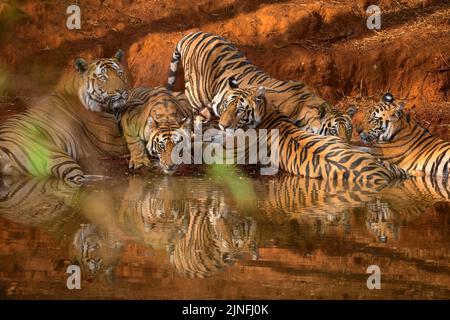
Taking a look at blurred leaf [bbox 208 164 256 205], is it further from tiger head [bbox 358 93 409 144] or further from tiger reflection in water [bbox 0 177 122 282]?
tiger head [bbox 358 93 409 144]

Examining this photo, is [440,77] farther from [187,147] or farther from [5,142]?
[5,142]

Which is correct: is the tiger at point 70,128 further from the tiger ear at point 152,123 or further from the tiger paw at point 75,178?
the tiger ear at point 152,123

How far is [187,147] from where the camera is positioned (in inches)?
428

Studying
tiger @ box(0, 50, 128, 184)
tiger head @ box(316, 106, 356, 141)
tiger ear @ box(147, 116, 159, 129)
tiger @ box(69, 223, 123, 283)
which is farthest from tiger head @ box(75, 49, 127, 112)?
tiger @ box(69, 223, 123, 283)

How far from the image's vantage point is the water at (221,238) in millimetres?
6664

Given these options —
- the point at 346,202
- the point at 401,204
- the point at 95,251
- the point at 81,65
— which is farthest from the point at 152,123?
the point at 95,251

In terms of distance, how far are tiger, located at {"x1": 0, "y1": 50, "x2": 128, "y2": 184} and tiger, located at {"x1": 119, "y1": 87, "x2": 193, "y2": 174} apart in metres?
0.24

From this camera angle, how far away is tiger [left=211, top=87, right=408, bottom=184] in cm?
1060

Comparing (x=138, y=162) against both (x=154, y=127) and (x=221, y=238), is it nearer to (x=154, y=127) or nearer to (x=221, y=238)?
(x=154, y=127)

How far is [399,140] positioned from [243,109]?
1.62 meters

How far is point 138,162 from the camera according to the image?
10891 mm

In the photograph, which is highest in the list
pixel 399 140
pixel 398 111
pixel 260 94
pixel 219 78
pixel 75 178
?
pixel 219 78

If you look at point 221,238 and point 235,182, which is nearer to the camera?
point 221,238

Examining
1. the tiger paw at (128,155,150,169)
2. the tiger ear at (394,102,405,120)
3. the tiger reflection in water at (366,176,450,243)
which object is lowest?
the tiger reflection in water at (366,176,450,243)
